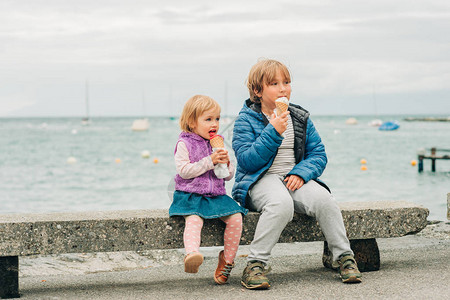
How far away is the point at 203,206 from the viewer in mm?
3748

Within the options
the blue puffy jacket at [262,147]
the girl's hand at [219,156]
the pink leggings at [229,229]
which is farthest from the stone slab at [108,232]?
the girl's hand at [219,156]

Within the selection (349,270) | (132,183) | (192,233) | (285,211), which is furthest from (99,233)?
(132,183)

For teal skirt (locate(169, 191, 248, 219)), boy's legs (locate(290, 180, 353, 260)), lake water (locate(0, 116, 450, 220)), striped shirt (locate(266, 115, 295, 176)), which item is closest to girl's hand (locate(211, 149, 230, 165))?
teal skirt (locate(169, 191, 248, 219))

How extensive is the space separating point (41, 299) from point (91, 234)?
0.57 metres

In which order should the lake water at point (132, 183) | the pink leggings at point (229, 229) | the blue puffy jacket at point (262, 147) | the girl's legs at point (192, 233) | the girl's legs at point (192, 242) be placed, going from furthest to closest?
the lake water at point (132, 183)
the blue puffy jacket at point (262, 147)
the pink leggings at point (229, 229)
the girl's legs at point (192, 233)
the girl's legs at point (192, 242)

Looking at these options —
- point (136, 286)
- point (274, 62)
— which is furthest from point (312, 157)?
point (136, 286)

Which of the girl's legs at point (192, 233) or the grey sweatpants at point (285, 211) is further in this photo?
the grey sweatpants at point (285, 211)

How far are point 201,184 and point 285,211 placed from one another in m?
0.62

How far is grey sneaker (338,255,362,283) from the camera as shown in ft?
12.4

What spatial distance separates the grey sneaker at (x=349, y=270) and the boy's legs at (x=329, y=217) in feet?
0.14

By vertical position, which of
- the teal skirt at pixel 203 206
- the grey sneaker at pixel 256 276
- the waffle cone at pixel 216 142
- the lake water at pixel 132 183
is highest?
the waffle cone at pixel 216 142

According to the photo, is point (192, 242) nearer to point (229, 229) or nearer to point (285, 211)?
point (229, 229)

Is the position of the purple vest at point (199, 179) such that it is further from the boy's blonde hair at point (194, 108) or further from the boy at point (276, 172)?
the boy at point (276, 172)

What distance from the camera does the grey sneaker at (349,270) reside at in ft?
12.4
